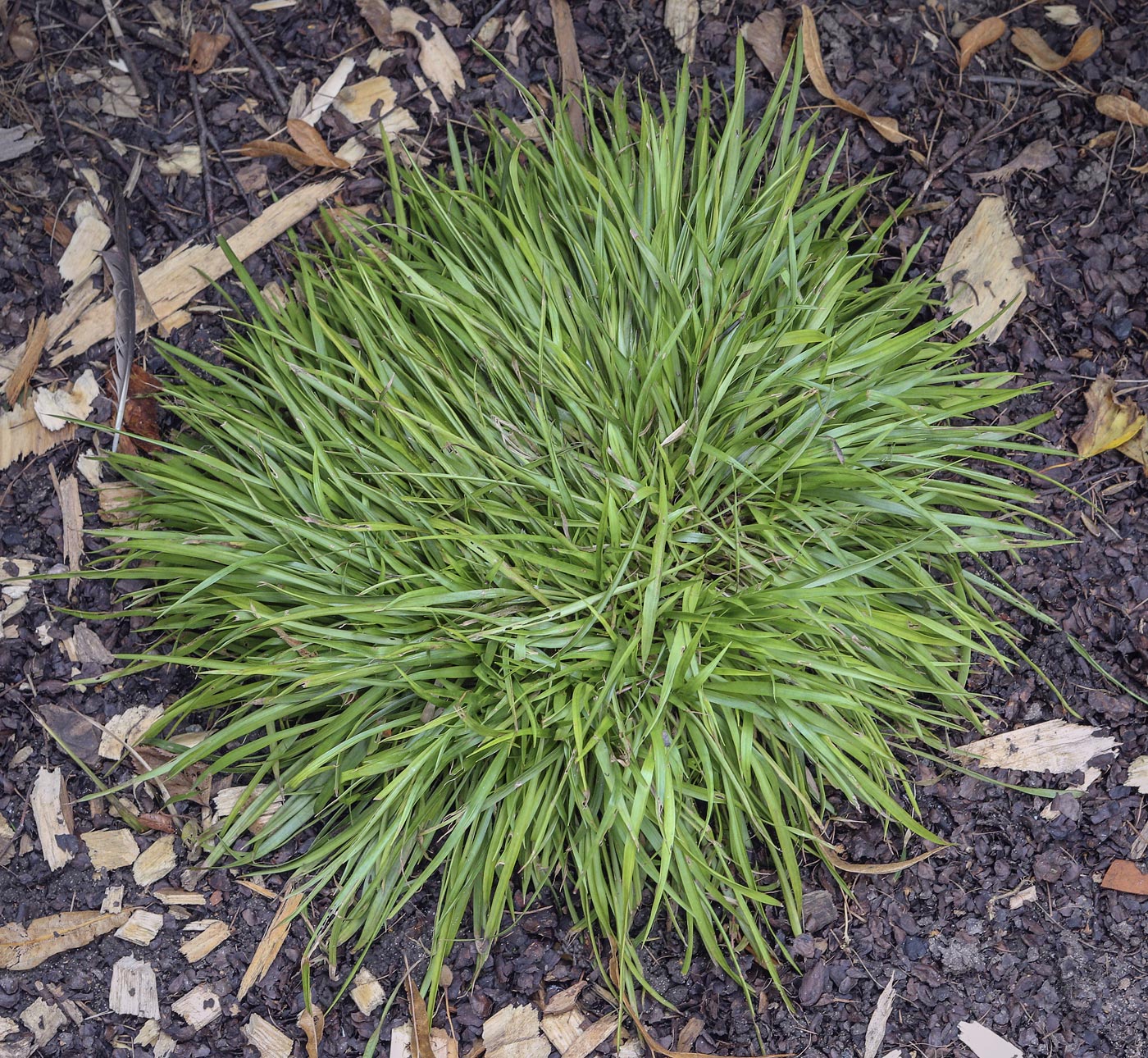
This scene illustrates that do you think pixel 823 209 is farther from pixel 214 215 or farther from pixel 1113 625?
pixel 214 215

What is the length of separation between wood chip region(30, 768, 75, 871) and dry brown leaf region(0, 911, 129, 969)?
0.42ft

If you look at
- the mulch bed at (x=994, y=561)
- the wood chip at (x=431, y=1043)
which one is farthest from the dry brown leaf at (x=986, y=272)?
the wood chip at (x=431, y=1043)

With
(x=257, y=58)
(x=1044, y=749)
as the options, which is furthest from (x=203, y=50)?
(x=1044, y=749)

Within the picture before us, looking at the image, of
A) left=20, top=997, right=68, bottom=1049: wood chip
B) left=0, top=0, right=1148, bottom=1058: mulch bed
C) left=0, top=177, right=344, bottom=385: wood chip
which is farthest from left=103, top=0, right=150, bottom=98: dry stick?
left=20, top=997, right=68, bottom=1049: wood chip

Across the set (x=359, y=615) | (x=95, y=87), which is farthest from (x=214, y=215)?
(x=359, y=615)

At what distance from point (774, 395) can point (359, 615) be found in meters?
1.04

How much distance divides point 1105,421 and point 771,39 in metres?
1.43

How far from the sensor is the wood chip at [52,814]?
7.50 ft

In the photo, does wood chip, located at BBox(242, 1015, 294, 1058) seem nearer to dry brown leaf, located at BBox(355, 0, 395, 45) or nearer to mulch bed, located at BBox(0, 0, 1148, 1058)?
mulch bed, located at BBox(0, 0, 1148, 1058)

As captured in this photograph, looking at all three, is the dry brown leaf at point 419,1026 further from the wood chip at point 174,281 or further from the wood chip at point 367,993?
the wood chip at point 174,281

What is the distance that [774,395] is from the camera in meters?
2.08

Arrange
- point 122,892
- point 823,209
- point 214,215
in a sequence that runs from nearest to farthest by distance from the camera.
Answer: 1. point 122,892
2. point 823,209
3. point 214,215

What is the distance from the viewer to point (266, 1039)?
7.04 ft

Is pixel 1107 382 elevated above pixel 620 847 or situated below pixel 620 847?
above
